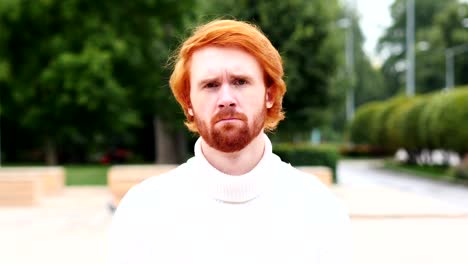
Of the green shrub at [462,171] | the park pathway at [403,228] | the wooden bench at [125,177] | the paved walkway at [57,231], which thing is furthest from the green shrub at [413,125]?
the paved walkway at [57,231]

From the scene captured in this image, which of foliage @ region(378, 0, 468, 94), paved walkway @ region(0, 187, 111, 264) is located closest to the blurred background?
paved walkway @ region(0, 187, 111, 264)

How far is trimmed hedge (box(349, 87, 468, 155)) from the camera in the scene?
26.7 meters

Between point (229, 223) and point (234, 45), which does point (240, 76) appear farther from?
point (229, 223)

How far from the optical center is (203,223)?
2.09 m

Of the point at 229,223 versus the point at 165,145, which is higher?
the point at 229,223

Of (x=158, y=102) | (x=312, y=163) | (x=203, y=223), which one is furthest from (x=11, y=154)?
(x=203, y=223)

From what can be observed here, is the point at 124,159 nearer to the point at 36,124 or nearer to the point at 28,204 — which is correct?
the point at 36,124

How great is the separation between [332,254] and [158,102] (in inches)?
1048

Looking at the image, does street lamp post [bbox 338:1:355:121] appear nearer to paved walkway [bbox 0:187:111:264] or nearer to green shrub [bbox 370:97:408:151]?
green shrub [bbox 370:97:408:151]

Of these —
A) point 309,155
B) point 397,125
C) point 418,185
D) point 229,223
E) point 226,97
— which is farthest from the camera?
point 397,125

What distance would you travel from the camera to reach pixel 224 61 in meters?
2.00

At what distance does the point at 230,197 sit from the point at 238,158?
11cm

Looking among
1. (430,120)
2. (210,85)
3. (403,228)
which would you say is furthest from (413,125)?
(210,85)

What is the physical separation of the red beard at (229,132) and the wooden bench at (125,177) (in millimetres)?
10885
